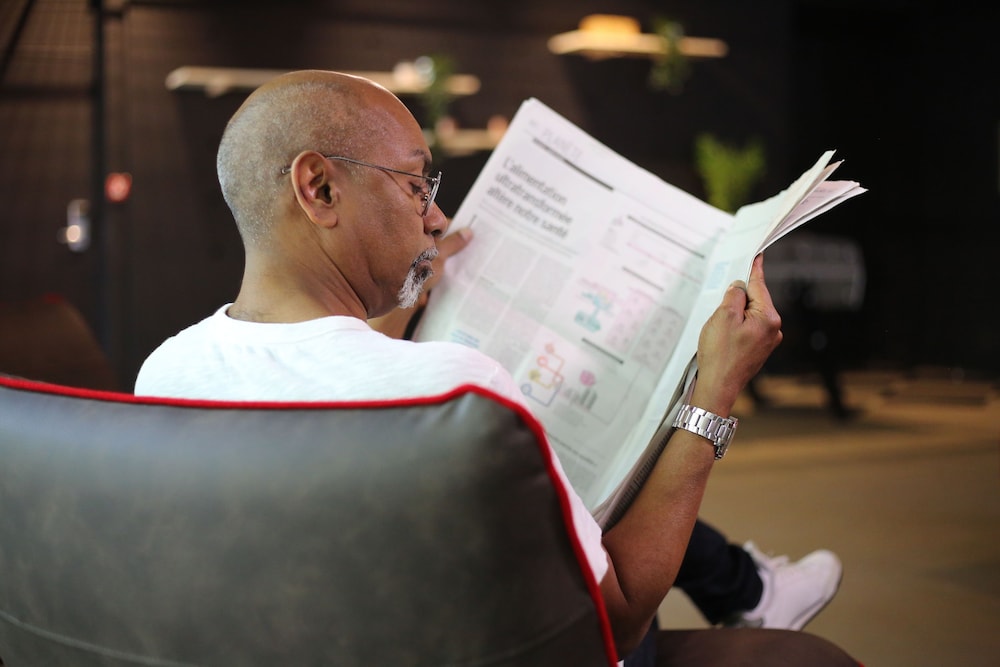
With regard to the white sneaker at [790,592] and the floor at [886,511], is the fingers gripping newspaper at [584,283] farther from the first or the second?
the floor at [886,511]

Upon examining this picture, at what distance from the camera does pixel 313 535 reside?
591 mm

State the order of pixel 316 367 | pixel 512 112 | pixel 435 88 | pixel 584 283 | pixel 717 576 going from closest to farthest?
pixel 316 367 < pixel 584 283 < pixel 717 576 < pixel 435 88 < pixel 512 112

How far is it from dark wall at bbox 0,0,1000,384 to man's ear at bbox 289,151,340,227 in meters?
5.36

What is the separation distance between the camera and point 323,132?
94 centimetres

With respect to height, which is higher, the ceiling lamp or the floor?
the ceiling lamp

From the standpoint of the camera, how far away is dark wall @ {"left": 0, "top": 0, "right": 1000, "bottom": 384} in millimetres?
5938

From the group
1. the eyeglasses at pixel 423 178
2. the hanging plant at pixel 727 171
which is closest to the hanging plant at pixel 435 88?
the hanging plant at pixel 727 171

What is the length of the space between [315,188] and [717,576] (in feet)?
3.21

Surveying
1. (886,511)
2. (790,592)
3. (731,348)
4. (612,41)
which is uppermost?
(612,41)

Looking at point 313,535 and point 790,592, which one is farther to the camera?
point 790,592

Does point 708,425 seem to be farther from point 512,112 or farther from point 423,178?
point 512,112

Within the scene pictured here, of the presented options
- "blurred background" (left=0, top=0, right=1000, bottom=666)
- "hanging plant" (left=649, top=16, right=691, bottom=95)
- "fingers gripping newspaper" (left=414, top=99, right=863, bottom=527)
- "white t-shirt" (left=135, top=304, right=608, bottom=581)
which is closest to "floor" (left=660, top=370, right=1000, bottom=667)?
"blurred background" (left=0, top=0, right=1000, bottom=666)

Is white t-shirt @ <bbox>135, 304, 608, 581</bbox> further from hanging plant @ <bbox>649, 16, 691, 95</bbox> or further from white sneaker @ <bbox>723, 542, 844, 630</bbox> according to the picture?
hanging plant @ <bbox>649, 16, 691, 95</bbox>

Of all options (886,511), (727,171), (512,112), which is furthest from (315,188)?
(727,171)
